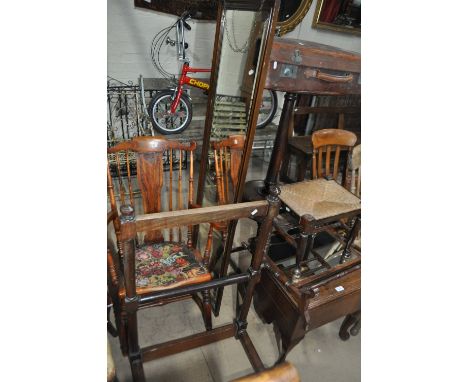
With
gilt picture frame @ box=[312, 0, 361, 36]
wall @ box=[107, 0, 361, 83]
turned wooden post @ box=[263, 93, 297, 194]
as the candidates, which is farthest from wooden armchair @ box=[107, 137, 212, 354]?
gilt picture frame @ box=[312, 0, 361, 36]

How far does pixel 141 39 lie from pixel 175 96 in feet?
2.45

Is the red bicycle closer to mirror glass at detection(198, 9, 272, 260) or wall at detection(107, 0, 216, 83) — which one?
wall at detection(107, 0, 216, 83)

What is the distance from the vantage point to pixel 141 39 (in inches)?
125

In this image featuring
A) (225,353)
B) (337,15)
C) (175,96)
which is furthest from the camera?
(337,15)

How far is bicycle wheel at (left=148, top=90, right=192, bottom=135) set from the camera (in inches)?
119

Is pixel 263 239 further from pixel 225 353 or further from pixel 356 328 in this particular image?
pixel 356 328

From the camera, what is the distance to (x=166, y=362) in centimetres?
142

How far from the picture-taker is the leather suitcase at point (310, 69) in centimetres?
168

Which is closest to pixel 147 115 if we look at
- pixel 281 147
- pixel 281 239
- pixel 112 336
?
pixel 281 147

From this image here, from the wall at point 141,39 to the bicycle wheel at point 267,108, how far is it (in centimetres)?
75

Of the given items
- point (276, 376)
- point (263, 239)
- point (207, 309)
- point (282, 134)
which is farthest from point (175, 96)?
point (276, 376)

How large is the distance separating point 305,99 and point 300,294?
286 cm

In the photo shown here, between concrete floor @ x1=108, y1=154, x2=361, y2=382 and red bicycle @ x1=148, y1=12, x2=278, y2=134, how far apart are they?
6.58 feet

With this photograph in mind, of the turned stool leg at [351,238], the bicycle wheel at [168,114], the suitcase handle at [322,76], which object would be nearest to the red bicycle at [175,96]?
the bicycle wheel at [168,114]
